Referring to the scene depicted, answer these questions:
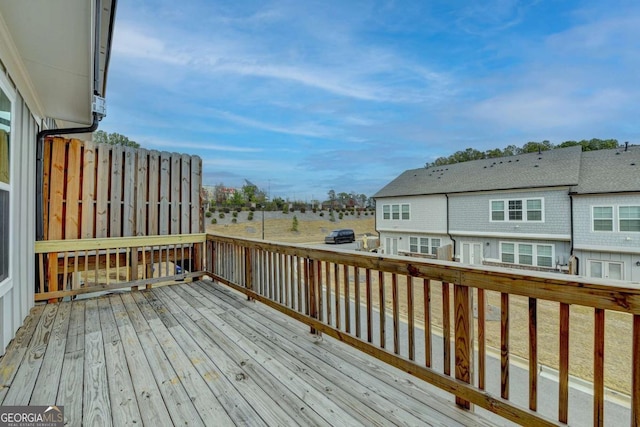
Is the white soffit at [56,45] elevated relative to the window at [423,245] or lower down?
elevated

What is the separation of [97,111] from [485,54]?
16.1 m

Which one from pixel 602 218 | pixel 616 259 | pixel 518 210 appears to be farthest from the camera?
pixel 518 210

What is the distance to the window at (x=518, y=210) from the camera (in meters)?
12.0

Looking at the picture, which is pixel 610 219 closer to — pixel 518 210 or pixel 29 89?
pixel 518 210

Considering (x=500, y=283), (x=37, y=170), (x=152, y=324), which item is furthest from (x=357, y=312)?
(x=37, y=170)

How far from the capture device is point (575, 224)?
11.1 meters

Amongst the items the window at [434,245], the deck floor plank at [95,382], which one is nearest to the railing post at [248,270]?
the deck floor plank at [95,382]

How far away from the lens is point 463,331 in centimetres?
151

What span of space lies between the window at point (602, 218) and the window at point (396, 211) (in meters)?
7.37

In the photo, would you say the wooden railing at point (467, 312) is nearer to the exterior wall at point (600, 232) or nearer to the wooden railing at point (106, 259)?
the wooden railing at point (106, 259)

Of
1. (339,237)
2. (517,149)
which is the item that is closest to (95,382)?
(339,237)

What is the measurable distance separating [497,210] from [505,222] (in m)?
0.60

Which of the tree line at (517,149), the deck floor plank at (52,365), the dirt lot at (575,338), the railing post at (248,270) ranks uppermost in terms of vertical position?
the tree line at (517,149)

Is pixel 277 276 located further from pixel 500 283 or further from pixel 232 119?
pixel 232 119
